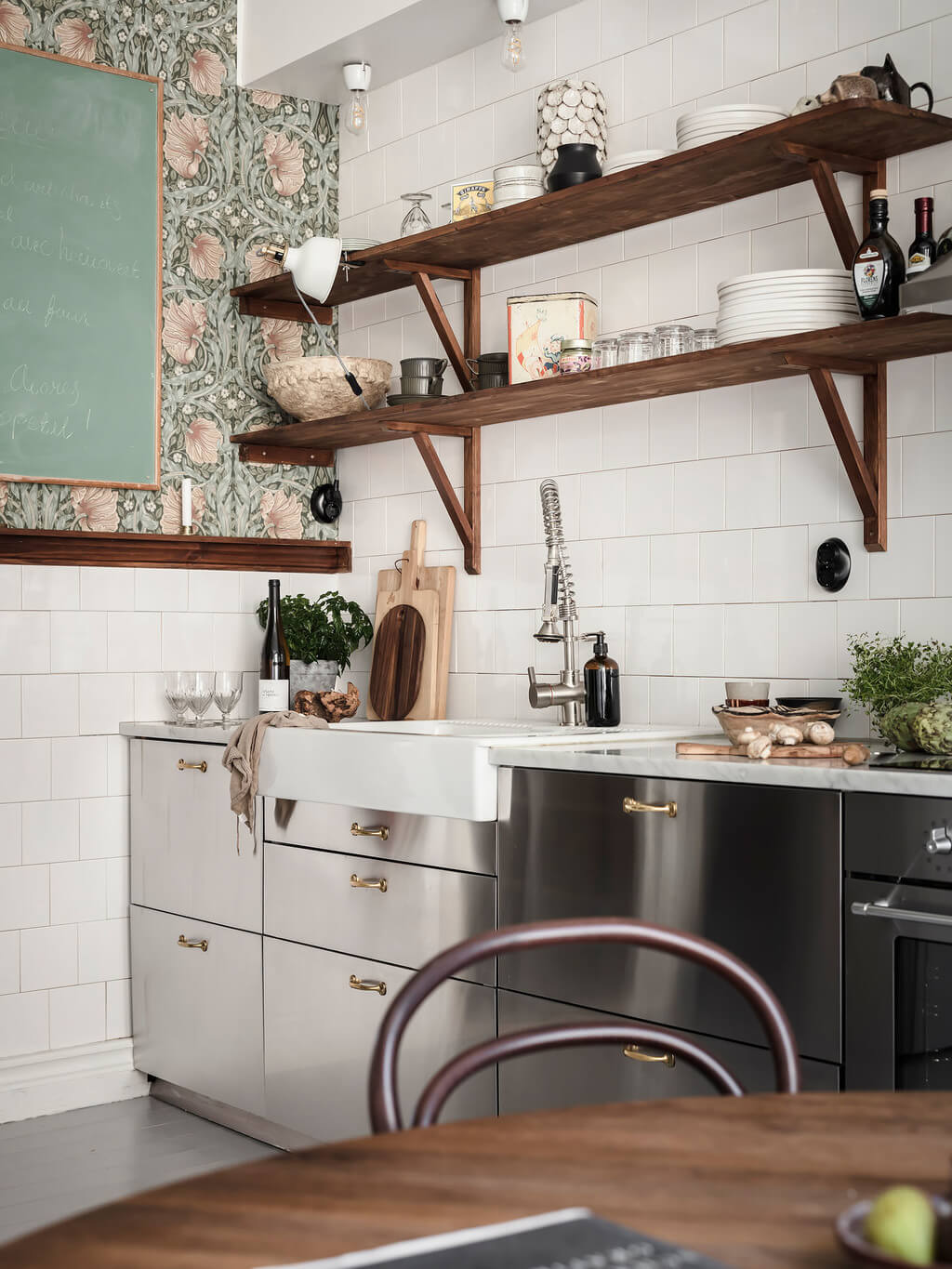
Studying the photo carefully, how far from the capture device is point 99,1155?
3266mm

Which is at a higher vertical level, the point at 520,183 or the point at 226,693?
the point at 520,183

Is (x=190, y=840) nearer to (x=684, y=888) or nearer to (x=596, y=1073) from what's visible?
(x=596, y=1073)

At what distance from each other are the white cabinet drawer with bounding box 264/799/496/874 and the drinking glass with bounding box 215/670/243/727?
49cm

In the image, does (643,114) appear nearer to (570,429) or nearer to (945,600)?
(570,429)

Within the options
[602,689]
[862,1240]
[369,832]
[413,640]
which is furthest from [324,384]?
[862,1240]

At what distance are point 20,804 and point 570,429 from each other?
1.70 meters

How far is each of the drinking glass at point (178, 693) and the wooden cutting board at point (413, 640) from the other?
530 millimetres

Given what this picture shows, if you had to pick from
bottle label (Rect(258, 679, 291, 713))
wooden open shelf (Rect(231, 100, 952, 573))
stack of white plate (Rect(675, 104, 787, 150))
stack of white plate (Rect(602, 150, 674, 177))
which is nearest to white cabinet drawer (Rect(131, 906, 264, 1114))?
bottle label (Rect(258, 679, 291, 713))

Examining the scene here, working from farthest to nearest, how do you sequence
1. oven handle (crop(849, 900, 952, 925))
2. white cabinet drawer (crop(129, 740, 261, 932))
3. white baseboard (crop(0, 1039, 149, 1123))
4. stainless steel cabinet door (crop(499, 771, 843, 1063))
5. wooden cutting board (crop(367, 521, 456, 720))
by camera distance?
wooden cutting board (crop(367, 521, 456, 720)) → white baseboard (crop(0, 1039, 149, 1123)) → white cabinet drawer (crop(129, 740, 261, 932)) → stainless steel cabinet door (crop(499, 771, 843, 1063)) → oven handle (crop(849, 900, 952, 925))

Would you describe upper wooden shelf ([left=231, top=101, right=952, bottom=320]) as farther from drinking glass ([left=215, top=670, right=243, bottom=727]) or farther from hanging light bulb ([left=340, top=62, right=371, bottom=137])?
drinking glass ([left=215, top=670, right=243, bottom=727])

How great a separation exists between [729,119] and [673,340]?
0.45 m

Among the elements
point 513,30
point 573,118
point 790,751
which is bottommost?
point 790,751

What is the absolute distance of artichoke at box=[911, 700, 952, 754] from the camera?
7.22 feet

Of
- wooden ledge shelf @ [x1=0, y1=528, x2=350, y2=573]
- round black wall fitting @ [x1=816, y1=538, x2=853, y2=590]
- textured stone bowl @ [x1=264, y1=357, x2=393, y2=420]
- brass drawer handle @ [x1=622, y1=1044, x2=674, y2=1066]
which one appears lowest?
brass drawer handle @ [x1=622, y1=1044, x2=674, y2=1066]
